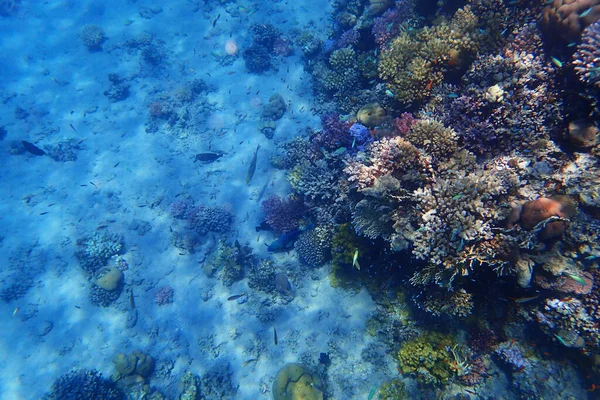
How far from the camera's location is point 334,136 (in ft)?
27.4

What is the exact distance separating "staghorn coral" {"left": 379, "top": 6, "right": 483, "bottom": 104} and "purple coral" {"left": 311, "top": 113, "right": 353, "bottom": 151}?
1.64 meters

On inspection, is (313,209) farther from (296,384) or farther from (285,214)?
(296,384)

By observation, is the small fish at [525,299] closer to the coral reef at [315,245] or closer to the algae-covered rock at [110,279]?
the coral reef at [315,245]

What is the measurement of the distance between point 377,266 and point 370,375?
2579mm

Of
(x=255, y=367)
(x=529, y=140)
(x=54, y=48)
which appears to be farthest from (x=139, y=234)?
(x=54, y=48)

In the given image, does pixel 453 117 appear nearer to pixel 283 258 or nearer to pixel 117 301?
pixel 283 258

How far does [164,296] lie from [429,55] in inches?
426

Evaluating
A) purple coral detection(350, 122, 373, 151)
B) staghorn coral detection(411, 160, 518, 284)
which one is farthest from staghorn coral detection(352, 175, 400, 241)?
purple coral detection(350, 122, 373, 151)

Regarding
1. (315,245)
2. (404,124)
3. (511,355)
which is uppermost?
(404,124)

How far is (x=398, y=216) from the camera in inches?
200

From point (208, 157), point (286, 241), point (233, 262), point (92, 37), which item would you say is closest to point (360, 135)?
point (286, 241)

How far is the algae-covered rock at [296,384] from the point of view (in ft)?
22.8

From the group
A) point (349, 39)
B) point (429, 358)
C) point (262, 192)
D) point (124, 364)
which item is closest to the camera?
point (429, 358)

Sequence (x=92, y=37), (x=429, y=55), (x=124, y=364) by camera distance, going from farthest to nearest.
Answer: (x=92, y=37)
(x=124, y=364)
(x=429, y=55)
